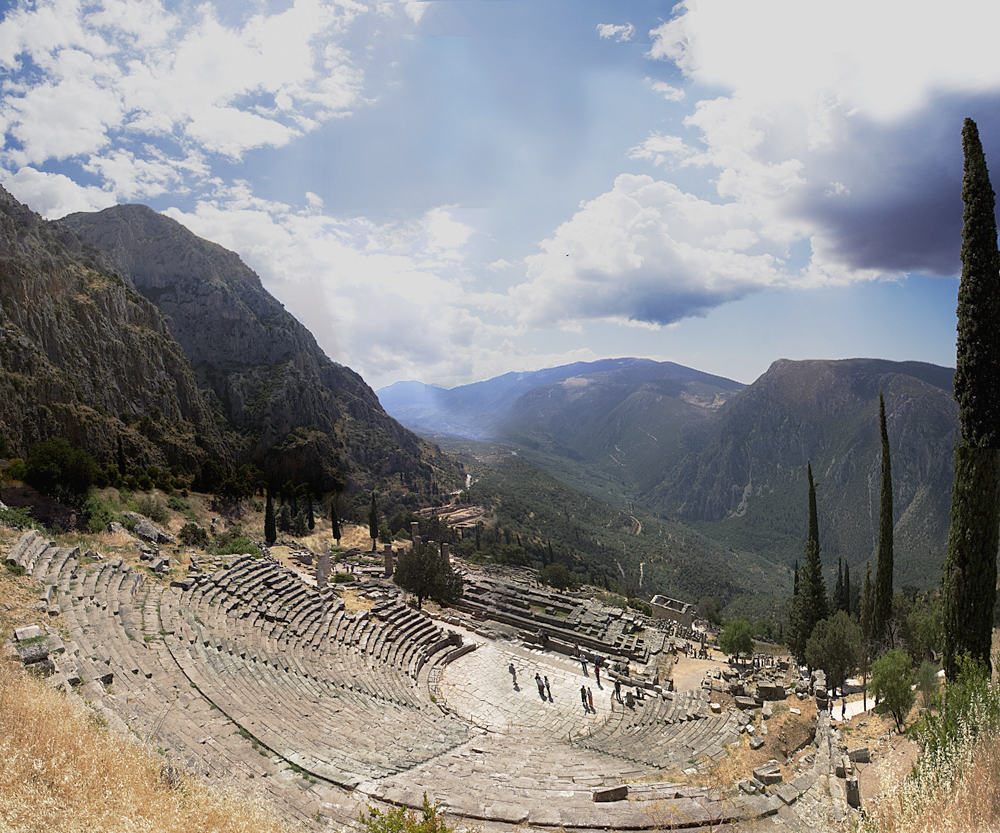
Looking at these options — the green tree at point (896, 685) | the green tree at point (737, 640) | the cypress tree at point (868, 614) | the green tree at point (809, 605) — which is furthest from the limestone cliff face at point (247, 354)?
the green tree at point (896, 685)

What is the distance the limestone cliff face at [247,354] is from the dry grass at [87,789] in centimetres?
7230

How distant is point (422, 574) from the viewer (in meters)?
34.6

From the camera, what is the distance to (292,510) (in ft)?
221

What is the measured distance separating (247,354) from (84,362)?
4151 centimetres

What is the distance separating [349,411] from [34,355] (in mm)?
68001

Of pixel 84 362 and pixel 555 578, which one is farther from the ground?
pixel 84 362

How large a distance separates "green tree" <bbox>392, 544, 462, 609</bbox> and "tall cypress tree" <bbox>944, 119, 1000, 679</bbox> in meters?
28.0

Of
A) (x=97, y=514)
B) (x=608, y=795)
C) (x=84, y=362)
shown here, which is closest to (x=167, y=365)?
(x=84, y=362)

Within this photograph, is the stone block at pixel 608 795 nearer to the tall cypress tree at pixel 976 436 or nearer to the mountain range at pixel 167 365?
the tall cypress tree at pixel 976 436

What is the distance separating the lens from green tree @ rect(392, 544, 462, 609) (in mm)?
34406

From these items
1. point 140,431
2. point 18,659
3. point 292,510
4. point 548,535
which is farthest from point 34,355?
point 548,535

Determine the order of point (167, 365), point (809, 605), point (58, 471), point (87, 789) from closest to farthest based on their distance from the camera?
point (87, 789), point (58, 471), point (809, 605), point (167, 365)

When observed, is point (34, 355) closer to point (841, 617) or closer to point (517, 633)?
point (517, 633)

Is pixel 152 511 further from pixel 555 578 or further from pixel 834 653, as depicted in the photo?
pixel 834 653
